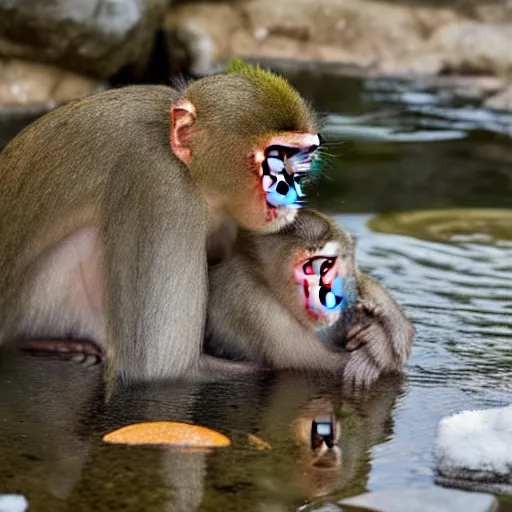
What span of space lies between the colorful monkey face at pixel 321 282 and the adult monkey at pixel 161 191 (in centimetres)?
20

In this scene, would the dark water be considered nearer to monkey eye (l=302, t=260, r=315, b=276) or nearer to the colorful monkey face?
the colorful monkey face

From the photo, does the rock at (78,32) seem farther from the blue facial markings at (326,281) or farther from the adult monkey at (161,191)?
the blue facial markings at (326,281)

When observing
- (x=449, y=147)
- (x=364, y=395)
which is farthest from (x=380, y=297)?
(x=449, y=147)

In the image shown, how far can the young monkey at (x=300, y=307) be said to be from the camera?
375 cm

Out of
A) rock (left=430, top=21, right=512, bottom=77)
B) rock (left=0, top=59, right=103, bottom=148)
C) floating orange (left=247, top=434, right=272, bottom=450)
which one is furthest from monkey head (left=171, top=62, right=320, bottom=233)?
rock (left=430, top=21, right=512, bottom=77)

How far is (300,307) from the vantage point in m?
3.79

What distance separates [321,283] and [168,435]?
32.6 inches

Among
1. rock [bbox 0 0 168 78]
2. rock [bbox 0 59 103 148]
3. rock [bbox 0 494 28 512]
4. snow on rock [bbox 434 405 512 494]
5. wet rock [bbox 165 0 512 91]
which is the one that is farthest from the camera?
wet rock [bbox 165 0 512 91]

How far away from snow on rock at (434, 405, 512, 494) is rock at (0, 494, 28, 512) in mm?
973

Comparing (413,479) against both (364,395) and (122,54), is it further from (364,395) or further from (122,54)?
(122,54)

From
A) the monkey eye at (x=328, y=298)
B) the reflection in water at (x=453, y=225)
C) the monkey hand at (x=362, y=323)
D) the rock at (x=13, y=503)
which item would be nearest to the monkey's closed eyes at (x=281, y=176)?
the monkey eye at (x=328, y=298)

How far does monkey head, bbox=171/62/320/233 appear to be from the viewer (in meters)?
3.53

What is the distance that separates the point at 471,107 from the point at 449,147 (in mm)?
1869

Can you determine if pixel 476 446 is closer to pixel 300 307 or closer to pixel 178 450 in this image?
pixel 178 450
